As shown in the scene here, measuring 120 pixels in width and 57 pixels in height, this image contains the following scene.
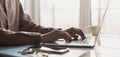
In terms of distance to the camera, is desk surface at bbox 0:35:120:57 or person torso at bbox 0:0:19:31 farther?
person torso at bbox 0:0:19:31

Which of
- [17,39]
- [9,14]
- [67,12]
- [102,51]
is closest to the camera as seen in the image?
[102,51]

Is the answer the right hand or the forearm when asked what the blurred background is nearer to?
the right hand

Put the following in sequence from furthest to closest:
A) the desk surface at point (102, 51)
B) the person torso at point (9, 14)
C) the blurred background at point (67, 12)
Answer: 1. the blurred background at point (67, 12)
2. the person torso at point (9, 14)
3. the desk surface at point (102, 51)

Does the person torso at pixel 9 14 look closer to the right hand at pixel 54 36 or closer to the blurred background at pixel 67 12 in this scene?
the right hand at pixel 54 36

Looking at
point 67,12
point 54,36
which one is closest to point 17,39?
point 54,36

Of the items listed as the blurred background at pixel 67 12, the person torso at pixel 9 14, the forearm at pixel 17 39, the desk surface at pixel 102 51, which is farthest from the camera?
the blurred background at pixel 67 12

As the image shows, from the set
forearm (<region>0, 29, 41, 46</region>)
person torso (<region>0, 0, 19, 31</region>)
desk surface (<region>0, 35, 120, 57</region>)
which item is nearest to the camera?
desk surface (<region>0, 35, 120, 57</region>)

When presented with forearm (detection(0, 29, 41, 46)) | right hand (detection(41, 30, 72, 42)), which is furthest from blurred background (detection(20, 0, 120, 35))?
forearm (detection(0, 29, 41, 46))

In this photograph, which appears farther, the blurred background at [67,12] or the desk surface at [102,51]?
the blurred background at [67,12]

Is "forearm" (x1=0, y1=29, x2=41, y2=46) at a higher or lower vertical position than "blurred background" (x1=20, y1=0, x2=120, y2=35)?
higher

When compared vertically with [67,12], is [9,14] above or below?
above

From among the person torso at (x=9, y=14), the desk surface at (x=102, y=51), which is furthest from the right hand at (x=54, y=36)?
the person torso at (x=9, y=14)

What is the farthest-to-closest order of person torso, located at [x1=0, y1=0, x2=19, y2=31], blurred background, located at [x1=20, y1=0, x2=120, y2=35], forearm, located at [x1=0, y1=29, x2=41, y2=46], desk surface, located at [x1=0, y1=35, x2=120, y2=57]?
blurred background, located at [x1=20, y1=0, x2=120, y2=35] → person torso, located at [x1=0, y1=0, x2=19, y2=31] → forearm, located at [x1=0, y1=29, x2=41, y2=46] → desk surface, located at [x1=0, y1=35, x2=120, y2=57]

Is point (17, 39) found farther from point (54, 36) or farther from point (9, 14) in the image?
point (9, 14)
